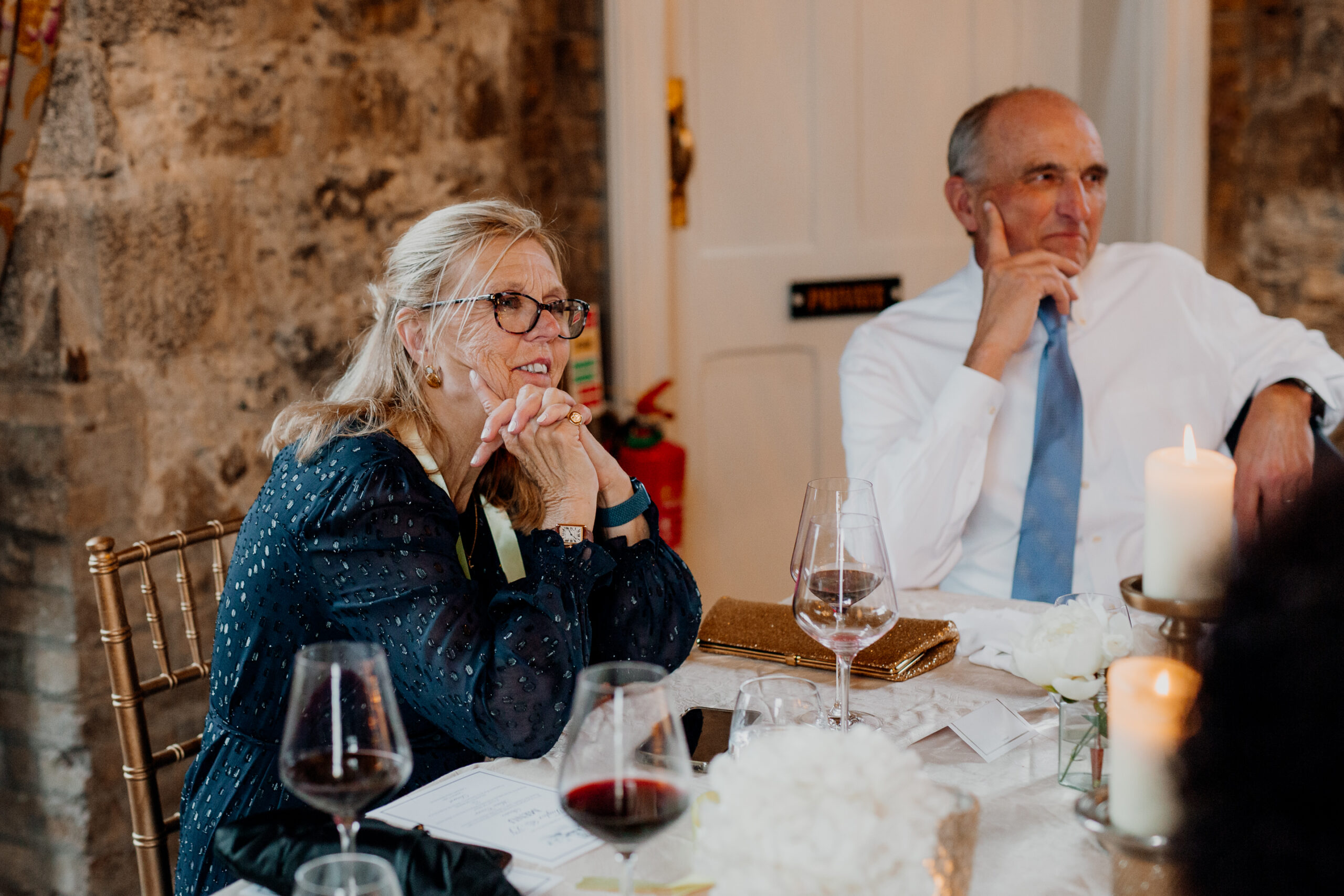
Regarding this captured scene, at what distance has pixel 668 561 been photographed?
1.69 meters

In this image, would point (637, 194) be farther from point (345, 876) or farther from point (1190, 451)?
point (345, 876)

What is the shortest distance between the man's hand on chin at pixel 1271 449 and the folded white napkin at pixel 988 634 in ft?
2.01

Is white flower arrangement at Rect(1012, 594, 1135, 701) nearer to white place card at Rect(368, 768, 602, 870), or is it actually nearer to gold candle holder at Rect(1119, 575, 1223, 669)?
gold candle holder at Rect(1119, 575, 1223, 669)

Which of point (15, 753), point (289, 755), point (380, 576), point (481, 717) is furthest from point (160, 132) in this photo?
point (289, 755)

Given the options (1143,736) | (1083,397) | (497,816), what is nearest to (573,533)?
(497,816)

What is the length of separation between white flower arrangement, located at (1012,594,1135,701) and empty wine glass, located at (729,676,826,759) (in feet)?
0.77

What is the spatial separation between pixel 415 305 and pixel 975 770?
897mm

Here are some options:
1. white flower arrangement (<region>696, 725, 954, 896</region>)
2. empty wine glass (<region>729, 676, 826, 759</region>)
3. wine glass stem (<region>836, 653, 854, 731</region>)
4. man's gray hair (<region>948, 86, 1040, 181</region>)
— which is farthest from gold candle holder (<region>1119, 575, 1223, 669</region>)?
man's gray hair (<region>948, 86, 1040, 181</region>)

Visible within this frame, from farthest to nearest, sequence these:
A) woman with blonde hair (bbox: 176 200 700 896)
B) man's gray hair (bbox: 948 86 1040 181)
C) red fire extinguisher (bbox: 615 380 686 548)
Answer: red fire extinguisher (bbox: 615 380 686 548) < man's gray hair (bbox: 948 86 1040 181) < woman with blonde hair (bbox: 176 200 700 896)

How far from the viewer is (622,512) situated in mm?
1697

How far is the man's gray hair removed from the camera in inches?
93.9

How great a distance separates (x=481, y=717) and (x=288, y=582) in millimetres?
320

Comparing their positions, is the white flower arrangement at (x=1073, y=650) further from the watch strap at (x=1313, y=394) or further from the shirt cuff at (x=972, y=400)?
the watch strap at (x=1313, y=394)

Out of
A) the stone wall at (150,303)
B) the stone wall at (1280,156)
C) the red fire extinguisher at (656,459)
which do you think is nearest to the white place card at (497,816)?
the stone wall at (150,303)
